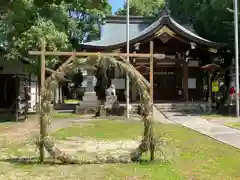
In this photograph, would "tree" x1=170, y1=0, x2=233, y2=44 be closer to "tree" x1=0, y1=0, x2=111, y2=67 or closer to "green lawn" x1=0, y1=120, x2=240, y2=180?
"tree" x1=0, y1=0, x2=111, y2=67

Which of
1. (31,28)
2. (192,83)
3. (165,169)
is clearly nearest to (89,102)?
(31,28)

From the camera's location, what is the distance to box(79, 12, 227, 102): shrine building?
25.4 m

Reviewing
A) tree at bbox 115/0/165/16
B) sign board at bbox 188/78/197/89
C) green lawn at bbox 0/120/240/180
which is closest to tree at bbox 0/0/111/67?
green lawn at bbox 0/120/240/180

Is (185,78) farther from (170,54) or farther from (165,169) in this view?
(165,169)

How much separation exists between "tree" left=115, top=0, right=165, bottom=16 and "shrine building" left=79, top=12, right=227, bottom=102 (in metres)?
22.0

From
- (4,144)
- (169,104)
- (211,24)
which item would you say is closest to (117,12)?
(211,24)

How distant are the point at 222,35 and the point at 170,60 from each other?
4512mm

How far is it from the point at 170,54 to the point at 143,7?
25726mm

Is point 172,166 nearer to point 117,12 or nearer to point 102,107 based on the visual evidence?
point 102,107

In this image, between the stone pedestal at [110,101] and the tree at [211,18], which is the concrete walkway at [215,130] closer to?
the stone pedestal at [110,101]

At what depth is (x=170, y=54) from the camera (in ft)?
92.7

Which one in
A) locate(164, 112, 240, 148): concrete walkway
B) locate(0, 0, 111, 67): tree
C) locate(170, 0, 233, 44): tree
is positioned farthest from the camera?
locate(170, 0, 233, 44): tree

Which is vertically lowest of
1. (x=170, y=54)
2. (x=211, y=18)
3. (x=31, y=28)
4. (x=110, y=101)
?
(x=110, y=101)

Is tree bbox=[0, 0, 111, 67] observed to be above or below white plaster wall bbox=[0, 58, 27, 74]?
above
